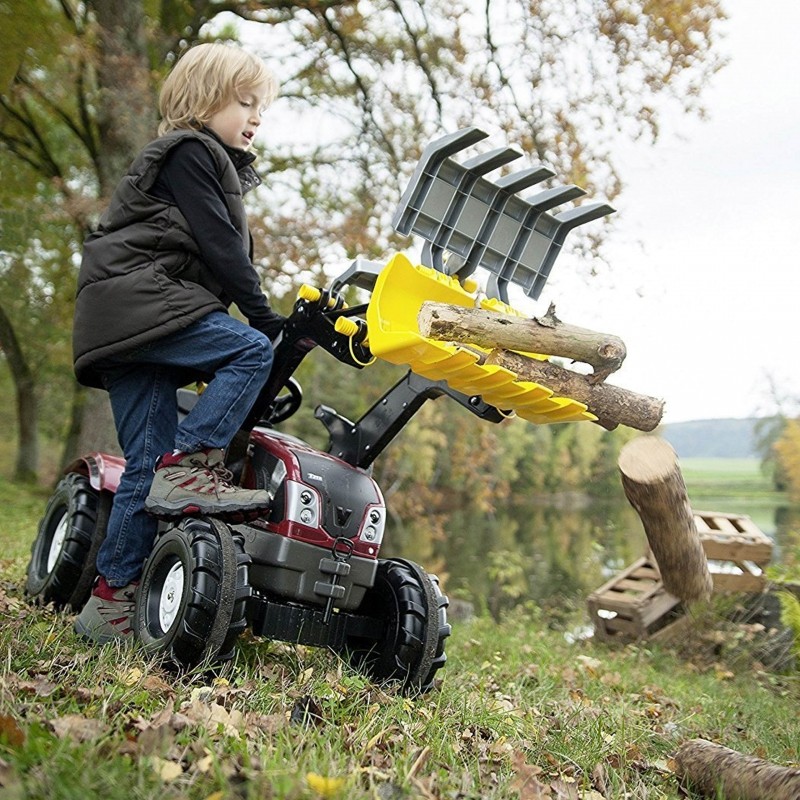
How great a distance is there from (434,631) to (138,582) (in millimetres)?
1236

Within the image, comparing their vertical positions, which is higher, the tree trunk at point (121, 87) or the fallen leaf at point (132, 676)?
the tree trunk at point (121, 87)

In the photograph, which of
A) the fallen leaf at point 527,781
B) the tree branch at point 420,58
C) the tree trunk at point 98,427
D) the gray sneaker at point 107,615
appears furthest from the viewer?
the tree branch at point 420,58

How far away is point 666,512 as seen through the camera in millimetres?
6664

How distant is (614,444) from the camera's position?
47.8 m

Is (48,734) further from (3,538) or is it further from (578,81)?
(578,81)

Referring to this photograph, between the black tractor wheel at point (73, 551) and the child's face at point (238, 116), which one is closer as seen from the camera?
the child's face at point (238, 116)

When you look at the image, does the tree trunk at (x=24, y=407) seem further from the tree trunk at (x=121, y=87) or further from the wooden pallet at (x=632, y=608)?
the wooden pallet at (x=632, y=608)

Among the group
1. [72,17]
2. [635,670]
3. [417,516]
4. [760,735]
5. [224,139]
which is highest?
[72,17]

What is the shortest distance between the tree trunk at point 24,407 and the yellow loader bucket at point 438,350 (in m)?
15.4

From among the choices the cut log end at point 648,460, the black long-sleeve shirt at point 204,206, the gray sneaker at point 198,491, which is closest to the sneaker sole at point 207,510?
the gray sneaker at point 198,491

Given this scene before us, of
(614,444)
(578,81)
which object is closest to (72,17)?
(578,81)

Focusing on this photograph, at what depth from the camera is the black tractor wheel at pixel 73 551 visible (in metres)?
4.14

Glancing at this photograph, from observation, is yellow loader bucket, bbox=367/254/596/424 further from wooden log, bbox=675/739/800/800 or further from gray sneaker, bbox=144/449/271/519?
wooden log, bbox=675/739/800/800

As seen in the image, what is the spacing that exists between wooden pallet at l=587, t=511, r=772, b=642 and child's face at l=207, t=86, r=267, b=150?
522 centimetres
